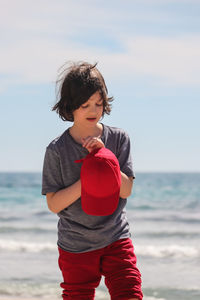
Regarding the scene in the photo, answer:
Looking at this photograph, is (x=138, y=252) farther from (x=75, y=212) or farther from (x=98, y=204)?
(x=98, y=204)

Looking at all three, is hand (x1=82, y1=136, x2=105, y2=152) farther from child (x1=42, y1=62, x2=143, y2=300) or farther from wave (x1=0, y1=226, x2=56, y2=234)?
wave (x1=0, y1=226, x2=56, y2=234)

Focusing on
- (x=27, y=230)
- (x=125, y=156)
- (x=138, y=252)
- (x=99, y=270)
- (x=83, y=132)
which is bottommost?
(x=27, y=230)

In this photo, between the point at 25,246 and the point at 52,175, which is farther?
the point at 25,246

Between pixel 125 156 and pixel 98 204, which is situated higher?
pixel 125 156

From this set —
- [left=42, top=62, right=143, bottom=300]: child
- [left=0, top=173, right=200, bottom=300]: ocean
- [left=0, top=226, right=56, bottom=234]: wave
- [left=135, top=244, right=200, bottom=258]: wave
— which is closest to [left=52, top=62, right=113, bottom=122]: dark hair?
[left=42, top=62, right=143, bottom=300]: child

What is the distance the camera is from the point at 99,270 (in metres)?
2.79

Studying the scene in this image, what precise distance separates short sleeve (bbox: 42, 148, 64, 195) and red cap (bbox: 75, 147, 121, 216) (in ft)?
0.73

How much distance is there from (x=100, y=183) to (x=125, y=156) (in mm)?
372

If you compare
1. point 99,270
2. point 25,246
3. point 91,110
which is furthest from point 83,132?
point 25,246

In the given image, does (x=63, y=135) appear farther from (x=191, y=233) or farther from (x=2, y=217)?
(x=2, y=217)

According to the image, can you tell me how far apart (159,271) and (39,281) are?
1.53 meters

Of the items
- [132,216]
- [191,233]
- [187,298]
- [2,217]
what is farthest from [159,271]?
[2,217]

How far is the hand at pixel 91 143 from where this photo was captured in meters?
2.57

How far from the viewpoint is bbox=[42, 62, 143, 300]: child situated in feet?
8.80
